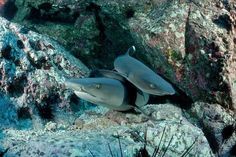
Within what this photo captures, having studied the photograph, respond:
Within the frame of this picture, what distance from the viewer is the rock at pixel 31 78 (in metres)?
3.98

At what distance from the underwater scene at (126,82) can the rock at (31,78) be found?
1cm

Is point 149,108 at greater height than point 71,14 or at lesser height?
lesser

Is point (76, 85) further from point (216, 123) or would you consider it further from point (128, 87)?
point (216, 123)

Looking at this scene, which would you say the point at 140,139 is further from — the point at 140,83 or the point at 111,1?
the point at 111,1

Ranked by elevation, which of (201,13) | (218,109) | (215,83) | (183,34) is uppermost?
(201,13)

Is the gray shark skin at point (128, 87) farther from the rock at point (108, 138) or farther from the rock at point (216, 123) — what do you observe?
the rock at point (216, 123)

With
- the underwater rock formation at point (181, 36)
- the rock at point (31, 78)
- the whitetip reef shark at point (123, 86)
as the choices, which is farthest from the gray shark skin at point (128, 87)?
the underwater rock formation at point (181, 36)

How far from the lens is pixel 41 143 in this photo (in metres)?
3.08

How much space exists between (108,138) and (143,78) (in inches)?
35.8

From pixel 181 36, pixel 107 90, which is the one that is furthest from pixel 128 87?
pixel 181 36

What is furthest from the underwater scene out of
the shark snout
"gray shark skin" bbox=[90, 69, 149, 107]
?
the shark snout

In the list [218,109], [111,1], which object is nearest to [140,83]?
[218,109]

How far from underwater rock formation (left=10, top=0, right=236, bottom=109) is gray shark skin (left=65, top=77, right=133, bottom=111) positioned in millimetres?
1762

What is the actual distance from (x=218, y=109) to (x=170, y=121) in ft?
3.20
